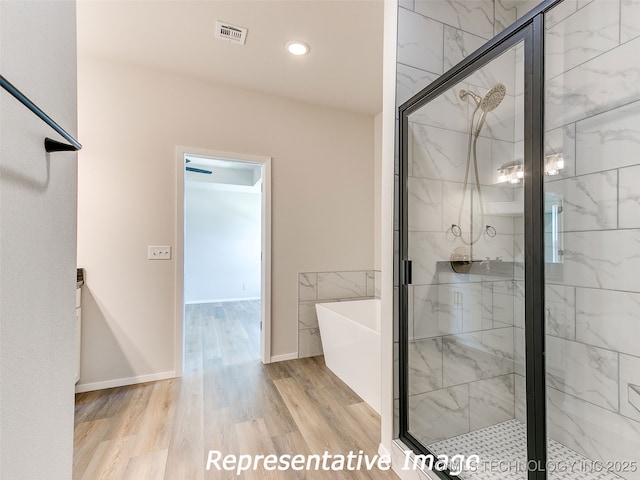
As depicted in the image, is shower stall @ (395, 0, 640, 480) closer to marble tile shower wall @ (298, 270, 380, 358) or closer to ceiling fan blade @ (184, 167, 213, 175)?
marble tile shower wall @ (298, 270, 380, 358)

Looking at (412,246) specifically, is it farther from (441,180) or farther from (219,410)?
(219,410)

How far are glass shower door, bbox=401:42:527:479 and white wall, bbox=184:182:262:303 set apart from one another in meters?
4.82

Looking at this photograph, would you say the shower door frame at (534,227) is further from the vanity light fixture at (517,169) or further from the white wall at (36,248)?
the white wall at (36,248)

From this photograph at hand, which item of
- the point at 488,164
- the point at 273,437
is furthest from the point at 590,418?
the point at 273,437

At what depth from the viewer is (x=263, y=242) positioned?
9.52 ft

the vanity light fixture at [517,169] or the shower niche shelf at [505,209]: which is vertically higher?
the vanity light fixture at [517,169]

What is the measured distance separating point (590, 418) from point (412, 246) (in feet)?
3.95

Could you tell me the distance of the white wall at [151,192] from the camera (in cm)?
234

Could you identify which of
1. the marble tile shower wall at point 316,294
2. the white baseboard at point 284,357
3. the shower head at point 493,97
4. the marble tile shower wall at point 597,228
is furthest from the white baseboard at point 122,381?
the shower head at point 493,97

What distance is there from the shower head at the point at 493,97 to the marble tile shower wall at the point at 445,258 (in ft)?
0.14

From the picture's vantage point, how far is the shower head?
1.44 metres

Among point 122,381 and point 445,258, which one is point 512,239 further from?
point 122,381

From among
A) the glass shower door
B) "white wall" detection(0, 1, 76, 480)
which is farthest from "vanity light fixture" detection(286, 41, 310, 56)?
"white wall" detection(0, 1, 76, 480)

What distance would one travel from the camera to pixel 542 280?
1039mm
